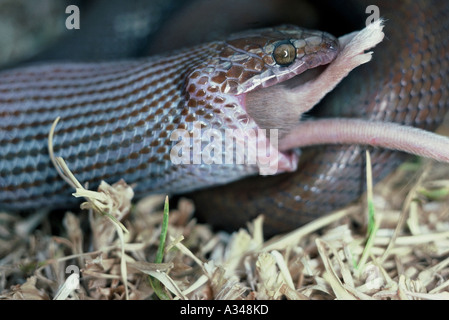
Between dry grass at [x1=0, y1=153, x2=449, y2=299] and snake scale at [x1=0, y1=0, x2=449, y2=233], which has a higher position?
snake scale at [x1=0, y1=0, x2=449, y2=233]

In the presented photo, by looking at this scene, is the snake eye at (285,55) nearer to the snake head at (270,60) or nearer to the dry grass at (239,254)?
the snake head at (270,60)

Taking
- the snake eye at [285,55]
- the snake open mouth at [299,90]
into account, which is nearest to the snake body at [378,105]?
the snake open mouth at [299,90]

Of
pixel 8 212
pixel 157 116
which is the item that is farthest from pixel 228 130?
pixel 8 212

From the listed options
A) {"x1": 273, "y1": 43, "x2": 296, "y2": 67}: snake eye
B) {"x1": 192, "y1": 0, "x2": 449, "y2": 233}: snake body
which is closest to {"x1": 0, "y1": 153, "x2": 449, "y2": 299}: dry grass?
{"x1": 192, "y1": 0, "x2": 449, "y2": 233}: snake body

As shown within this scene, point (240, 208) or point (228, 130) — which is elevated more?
point (228, 130)

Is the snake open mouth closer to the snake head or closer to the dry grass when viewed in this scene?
the snake head

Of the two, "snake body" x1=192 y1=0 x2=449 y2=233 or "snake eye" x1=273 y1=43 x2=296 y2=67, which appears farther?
"snake body" x1=192 y1=0 x2=449 y2=233
